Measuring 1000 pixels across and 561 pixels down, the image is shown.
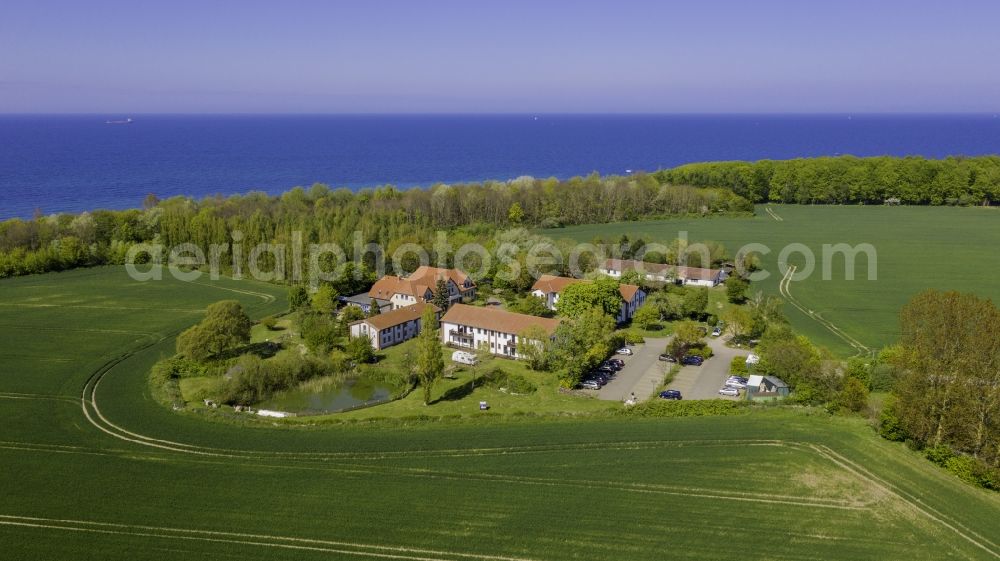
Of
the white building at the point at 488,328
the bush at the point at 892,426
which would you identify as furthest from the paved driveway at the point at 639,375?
the bush at the point at 892,426

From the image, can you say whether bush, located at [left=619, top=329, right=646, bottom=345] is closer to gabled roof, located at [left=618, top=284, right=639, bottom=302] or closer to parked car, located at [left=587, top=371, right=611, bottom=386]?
gabled roof, located at [left=618, top=284, right=639, bottom=302]

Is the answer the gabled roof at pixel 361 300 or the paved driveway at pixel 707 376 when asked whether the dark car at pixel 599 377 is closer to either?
the paved driveway at pixel 707 376

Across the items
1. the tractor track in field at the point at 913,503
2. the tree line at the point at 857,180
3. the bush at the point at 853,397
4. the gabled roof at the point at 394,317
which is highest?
the tree line at the point at 857,180

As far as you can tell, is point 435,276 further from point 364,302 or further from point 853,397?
point 853,397

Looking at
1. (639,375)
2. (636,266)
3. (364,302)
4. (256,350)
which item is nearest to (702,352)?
(639,375)

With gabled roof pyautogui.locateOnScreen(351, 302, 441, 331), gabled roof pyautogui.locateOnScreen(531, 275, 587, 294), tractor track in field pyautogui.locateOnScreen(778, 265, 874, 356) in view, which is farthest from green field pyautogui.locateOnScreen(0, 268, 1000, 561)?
gabled roof pyautogui.locateOnScreen(531, 275, 587, 294)

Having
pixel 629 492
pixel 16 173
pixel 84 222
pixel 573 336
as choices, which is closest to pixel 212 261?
pixel 84 222

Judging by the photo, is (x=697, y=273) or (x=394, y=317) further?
(x=697, y=273)

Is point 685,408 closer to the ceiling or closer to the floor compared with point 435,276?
closer to the floor

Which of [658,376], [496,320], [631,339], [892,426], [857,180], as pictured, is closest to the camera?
[892,426]
